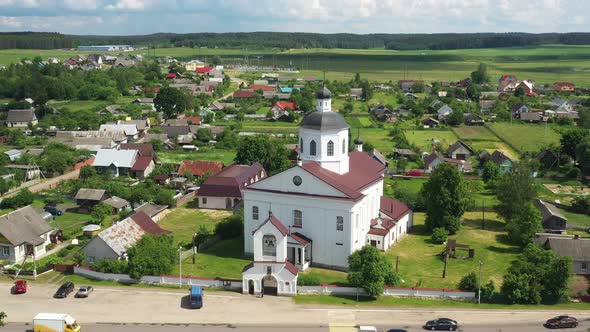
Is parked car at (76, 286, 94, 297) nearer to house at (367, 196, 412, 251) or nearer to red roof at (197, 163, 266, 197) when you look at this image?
house at (367, 196, 412, 251)

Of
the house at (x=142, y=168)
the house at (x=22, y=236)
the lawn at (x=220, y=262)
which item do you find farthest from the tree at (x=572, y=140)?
the house at (x=22, y=236)

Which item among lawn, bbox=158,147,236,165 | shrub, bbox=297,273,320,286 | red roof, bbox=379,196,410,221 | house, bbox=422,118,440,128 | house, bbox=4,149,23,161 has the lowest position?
shrub, bbox=297,273,320,286

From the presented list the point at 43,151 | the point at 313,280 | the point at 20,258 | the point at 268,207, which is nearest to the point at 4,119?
the point at 43,151

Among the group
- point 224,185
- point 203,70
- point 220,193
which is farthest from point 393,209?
point 203,70

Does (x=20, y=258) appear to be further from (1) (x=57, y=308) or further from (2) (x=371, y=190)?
(2) (x=371, y=190)

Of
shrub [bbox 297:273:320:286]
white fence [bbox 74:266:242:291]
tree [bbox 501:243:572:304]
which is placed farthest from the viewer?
white fence [bbox 74:266:242:291]

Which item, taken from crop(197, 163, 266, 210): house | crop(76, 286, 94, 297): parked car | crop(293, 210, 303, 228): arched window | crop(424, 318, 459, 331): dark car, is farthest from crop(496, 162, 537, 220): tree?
crop(76, 286, 94, 297): parked car

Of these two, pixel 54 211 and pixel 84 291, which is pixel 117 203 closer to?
pixel 54 211
